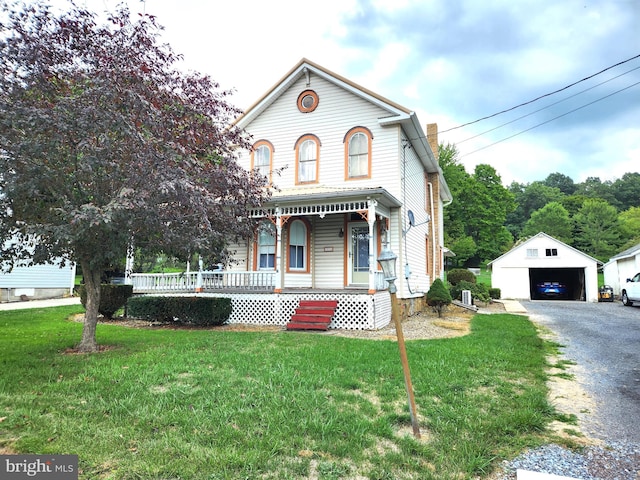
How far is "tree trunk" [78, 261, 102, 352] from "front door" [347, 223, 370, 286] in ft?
25.3

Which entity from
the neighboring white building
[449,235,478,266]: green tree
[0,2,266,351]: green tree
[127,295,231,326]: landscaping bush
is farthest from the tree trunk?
[449,235,478,266]: green tree

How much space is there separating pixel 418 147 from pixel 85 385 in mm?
12932

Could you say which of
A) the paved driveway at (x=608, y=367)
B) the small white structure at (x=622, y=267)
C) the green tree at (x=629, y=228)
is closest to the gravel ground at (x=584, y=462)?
the paved driveway at (x=608, y=367)

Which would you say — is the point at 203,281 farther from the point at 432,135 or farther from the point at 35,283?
the point at 35,283

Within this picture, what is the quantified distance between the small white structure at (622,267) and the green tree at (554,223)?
22.9m

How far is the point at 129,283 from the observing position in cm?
1432

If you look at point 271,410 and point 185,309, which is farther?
point 185,309

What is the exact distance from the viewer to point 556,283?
26.1 metres

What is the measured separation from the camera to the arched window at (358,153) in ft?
42.2

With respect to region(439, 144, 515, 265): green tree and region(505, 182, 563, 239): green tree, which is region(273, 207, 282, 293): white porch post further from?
region(505, 182, 563, 239): green tree

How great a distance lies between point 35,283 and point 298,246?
51.2ft

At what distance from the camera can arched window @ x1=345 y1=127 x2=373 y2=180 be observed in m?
12.9

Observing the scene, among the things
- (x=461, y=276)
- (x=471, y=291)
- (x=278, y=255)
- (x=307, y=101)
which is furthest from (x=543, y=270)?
(x=278, y=255)

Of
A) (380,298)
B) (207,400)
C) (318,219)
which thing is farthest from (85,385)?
(318,219)
